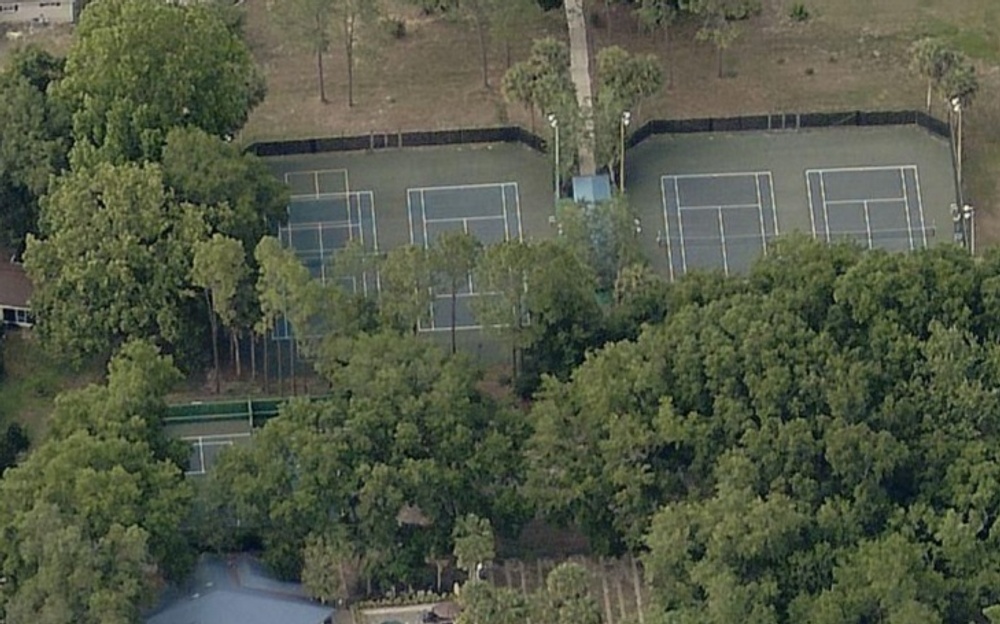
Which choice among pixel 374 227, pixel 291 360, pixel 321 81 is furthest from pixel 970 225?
pixel 321 81

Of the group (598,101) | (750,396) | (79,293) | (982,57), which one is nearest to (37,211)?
(79,293)

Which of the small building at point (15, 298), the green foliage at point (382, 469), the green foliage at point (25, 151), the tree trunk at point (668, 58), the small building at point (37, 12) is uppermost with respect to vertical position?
the small building at point (37, 12)

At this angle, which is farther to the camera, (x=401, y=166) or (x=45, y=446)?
(x=401, y=166)

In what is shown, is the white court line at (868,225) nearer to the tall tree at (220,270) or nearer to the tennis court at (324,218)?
the tennis court at (324,218)

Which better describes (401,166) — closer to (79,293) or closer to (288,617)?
(79,293)

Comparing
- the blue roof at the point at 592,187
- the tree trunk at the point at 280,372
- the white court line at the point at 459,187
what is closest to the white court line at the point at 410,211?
the white court line at the point at 459,187

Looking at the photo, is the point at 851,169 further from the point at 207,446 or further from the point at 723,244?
the point at 207,446

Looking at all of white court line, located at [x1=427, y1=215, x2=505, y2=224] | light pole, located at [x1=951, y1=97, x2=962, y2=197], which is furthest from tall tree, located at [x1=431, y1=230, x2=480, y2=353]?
light pole, located at [x1=951, y1=97, x2=962, y2=197]

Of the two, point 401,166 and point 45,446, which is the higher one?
point 401,166
